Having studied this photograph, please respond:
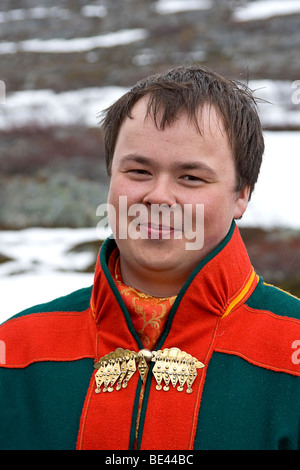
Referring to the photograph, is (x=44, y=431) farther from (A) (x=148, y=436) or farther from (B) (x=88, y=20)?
(B) (x=88, y=20)

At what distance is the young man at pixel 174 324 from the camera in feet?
6.10

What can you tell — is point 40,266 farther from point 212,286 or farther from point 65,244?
point 212,286

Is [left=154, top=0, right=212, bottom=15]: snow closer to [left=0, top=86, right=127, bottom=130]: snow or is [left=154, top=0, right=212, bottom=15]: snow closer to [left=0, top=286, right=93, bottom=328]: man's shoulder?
[left=0, top=86, right=127, bottom=130]: snow

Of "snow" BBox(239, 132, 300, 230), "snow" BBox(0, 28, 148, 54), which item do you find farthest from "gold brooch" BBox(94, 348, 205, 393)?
"snow" BBox(0, 28, 148, 54)

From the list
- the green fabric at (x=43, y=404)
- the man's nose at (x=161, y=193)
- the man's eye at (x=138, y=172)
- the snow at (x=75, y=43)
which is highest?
the snow at (x=75, y=43)

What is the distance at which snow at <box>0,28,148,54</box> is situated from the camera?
29.6 m

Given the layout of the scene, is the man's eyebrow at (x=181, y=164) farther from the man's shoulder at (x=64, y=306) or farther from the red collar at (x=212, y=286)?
the man's shoulder at (x=64, y=306)

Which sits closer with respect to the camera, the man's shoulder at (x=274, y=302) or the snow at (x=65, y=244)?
the man's shoulder at (x=274, y=302)

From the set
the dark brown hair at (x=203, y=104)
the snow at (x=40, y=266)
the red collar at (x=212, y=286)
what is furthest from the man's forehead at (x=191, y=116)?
the snow at (x=40, y=266)

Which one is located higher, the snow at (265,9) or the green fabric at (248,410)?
the snow at (265,9)

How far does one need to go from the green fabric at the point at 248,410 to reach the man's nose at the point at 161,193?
0.58 m

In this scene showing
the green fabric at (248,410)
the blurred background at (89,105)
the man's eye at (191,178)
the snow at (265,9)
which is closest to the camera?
the green fabric at (248,410)

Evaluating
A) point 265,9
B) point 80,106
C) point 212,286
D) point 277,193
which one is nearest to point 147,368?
point 212,286
